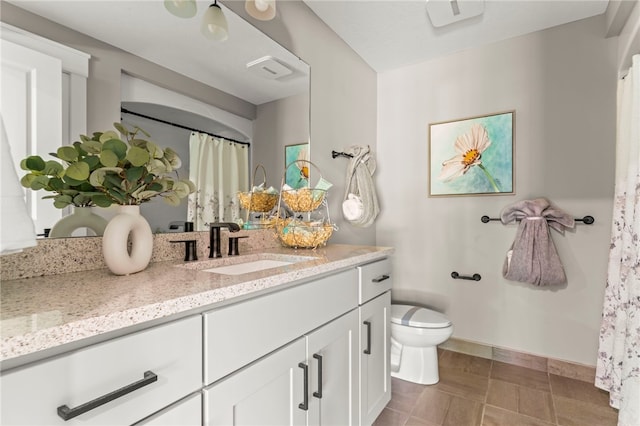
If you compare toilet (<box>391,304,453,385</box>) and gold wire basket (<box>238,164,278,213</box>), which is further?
toilet (<box>391,304,453,385</box>)

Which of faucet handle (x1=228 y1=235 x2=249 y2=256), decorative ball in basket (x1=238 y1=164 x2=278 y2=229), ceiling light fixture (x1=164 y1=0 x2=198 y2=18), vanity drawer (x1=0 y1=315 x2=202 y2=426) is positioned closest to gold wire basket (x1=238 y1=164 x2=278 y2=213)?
decorative ball in basket (x1=238 y1=164 x2=278 y2=229)

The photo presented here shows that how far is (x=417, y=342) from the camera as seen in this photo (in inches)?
79.0

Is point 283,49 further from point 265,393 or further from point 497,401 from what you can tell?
point 497,401

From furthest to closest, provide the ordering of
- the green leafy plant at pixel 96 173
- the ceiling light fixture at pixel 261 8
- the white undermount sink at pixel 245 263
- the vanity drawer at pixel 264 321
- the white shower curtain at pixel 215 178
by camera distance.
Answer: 1. the ceiling light fixture at pixel 261 8
2. the white shower curtain at pixel 215 178
3. the white undermount sink at pixel 245 263
4. the green leafy plant at pixel 96 173
5. the vanity drawer at pixel 264 321

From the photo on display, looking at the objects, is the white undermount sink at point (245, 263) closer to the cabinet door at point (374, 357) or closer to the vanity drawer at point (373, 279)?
the vanity drawer at point (373, 279)

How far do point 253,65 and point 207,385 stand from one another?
60.4 inches

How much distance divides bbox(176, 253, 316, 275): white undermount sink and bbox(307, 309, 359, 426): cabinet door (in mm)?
315

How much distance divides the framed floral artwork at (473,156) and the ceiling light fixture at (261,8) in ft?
5.25

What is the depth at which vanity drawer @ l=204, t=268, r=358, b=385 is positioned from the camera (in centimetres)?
77

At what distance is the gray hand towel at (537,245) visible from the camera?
2.10 meters

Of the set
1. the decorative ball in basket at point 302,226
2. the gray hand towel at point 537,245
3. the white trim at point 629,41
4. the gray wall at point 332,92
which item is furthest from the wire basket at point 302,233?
the white trim at point 629,41

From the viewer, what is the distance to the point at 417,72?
270cm

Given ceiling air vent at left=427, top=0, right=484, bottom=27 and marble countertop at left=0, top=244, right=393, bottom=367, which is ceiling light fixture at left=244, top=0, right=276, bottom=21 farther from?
marble countertop at left=0, top=244, right=393, bottom=367

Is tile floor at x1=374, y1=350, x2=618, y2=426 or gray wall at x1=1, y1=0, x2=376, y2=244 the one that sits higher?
gray wall at x1=1, y1=0, x2=376, y2=244
